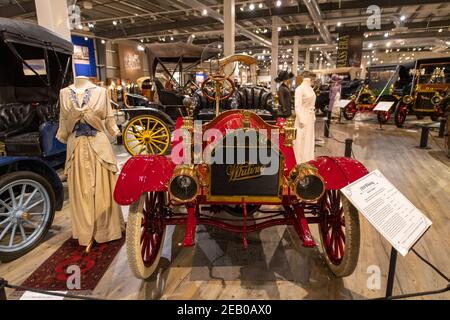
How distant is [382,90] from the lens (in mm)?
10570

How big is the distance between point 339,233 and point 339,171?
48 centimetres

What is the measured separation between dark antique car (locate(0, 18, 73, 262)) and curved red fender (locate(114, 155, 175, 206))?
0.93 metres

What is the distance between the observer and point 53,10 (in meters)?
4.26

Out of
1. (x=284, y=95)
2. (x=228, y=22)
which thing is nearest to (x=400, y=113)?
(x=284, y=95)

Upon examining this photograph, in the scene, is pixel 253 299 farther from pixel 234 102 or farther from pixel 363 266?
pixel 234 102

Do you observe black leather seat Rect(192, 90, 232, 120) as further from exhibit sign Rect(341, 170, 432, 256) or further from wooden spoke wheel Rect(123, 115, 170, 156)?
exhibit sign Rect(341, 170, 432, 256)

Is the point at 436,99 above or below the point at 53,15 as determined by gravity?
below

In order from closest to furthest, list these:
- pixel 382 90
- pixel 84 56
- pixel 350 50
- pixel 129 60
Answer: pixel 382 90 < pixel 84 56 < pixel 350 50 < pixel 129 60

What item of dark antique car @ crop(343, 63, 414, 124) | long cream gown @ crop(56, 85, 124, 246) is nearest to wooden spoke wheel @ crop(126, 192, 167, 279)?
long cream gown @ crop(56, 85, 124, 246)

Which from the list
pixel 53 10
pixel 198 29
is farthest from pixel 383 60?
pixel 53 10

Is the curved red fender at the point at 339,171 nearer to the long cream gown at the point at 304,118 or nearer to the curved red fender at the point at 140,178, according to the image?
the curved red fender at the point at 140,178

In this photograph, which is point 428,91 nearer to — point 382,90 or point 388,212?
point 382,90

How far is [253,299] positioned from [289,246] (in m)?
0.78

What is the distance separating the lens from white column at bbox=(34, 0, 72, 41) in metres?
4.20
